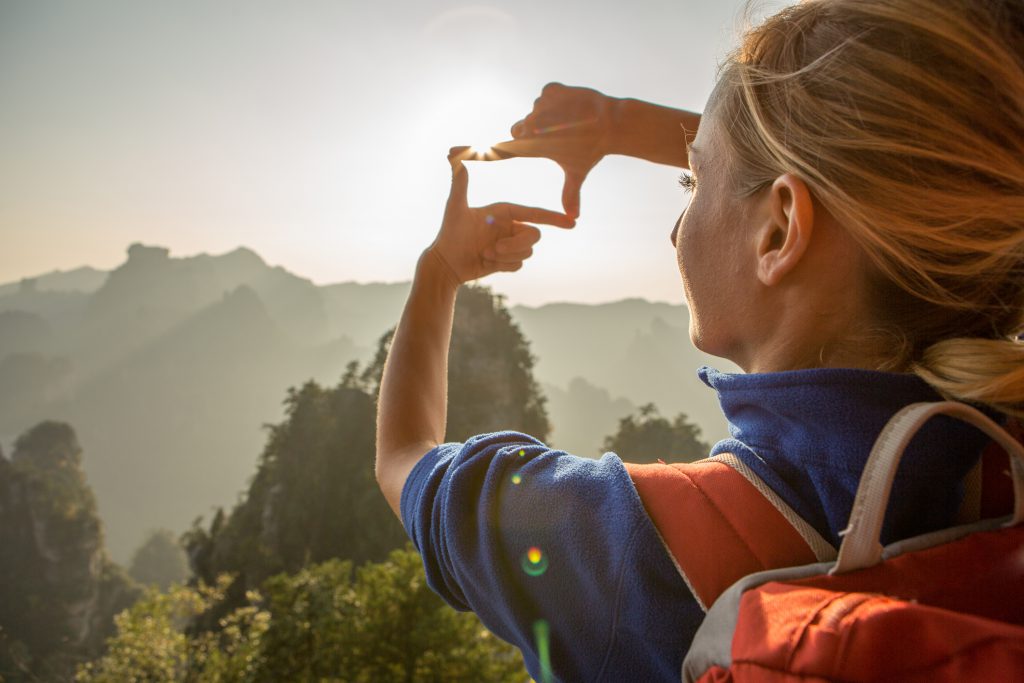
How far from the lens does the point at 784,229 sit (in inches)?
33.2

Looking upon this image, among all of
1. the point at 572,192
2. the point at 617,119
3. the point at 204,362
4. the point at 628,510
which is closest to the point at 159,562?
the point at 204,362

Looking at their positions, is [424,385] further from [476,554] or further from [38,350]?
[38,350]

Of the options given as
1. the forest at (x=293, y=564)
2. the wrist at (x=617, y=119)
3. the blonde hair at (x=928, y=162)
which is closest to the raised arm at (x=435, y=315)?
the wrist at (x=617, y=119)

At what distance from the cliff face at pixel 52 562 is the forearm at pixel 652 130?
1783 inches

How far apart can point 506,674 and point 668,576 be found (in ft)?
29.3

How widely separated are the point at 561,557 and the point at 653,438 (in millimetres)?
27266

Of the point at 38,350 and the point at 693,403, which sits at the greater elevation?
the point at 38,350

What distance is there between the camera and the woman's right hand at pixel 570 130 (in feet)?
5.33

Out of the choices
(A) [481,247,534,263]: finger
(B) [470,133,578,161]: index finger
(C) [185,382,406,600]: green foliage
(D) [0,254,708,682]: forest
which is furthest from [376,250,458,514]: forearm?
(C) [185,382,406,600]: green foliage

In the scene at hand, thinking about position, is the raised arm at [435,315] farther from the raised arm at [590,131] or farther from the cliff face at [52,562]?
the cliff face at [52,562]

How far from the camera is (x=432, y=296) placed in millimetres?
1411

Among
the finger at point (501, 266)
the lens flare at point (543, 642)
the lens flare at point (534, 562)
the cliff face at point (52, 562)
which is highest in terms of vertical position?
the finger at point (501, 266)

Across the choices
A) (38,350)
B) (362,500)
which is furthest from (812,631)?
(38,350)

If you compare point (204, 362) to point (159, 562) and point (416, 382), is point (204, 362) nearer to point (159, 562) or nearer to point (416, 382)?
point (159, 562)
